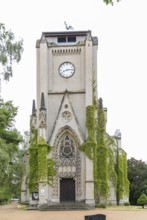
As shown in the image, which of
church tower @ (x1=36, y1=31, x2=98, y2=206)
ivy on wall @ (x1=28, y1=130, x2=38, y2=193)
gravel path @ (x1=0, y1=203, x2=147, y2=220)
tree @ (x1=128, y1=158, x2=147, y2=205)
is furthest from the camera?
tree @ (x1=128, y1=158, x2=147, y2=205)

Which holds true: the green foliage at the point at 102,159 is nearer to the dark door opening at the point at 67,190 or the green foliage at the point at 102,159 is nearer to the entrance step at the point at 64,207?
the dark door opening at the point at 67,190

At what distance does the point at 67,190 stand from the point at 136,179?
19.2 metres

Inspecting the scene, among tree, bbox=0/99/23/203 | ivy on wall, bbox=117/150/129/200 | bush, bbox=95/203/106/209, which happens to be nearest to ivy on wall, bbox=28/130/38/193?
bush, bbox=95/203/106/209

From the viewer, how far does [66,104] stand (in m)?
46.7

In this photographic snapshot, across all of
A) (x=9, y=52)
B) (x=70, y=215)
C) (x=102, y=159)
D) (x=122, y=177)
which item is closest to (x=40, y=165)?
(x=102, y=159)

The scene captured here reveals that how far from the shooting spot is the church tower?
44.8 m

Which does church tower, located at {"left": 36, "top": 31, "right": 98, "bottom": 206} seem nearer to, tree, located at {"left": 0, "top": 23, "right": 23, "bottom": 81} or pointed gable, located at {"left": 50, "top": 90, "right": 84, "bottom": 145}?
pointed gable, located at {"left": 50, "top": 90, "right": 84, "bottom": 145}

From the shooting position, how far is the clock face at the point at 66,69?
48125 mm

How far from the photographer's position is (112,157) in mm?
49156

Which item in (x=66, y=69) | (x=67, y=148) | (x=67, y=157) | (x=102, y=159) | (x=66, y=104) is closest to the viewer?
(x=102, y=159)

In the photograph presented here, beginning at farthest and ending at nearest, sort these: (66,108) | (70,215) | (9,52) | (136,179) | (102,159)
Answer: (136,179) < (66,108) < (102,159) < (70,215) < (9,52)

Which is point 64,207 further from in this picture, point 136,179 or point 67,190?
point 136,179

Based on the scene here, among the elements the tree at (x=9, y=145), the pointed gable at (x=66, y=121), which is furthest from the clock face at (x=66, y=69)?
the tree at (x=9, y=145)

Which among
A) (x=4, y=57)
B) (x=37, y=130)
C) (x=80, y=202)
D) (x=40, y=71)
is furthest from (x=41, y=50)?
(x=4, y=57)
